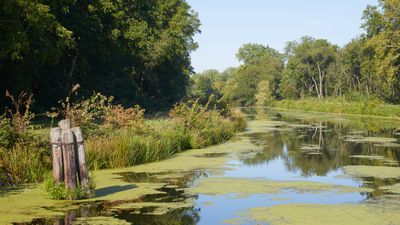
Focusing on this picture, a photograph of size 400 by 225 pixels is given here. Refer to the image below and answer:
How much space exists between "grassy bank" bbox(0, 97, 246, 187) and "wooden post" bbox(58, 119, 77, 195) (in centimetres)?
217

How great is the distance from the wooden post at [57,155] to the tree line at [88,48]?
11.1m

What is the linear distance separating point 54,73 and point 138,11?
9569 mm

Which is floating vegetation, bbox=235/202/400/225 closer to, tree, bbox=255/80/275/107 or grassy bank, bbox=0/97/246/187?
grassy bank, bbox=0/97/246/187

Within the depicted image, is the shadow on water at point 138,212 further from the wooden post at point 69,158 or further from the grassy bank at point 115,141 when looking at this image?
the grassy bank at point 115,141

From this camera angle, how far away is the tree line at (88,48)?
67.5 ft

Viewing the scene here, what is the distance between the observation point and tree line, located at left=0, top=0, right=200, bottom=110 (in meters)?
20.6

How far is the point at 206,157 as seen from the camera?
16984mm

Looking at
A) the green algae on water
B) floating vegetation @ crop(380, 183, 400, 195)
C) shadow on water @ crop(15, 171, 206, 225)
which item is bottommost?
floating vegetation @ crop(380, 183, 400, 195)

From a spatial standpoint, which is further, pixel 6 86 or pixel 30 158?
pixel 6 86

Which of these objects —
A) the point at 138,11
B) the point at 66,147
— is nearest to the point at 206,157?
the point at 66,147

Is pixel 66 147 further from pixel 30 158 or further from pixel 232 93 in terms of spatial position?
pixel 232 93

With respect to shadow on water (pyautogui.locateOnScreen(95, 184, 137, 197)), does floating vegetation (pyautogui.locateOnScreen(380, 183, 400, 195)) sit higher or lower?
lower

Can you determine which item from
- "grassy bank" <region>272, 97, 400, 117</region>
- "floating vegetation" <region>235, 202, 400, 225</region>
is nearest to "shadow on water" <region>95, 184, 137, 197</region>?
"floating vegetation" <region>235, 202, 400, 225</region>

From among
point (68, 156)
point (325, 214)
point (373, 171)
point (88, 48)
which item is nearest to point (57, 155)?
point (68, 156)
